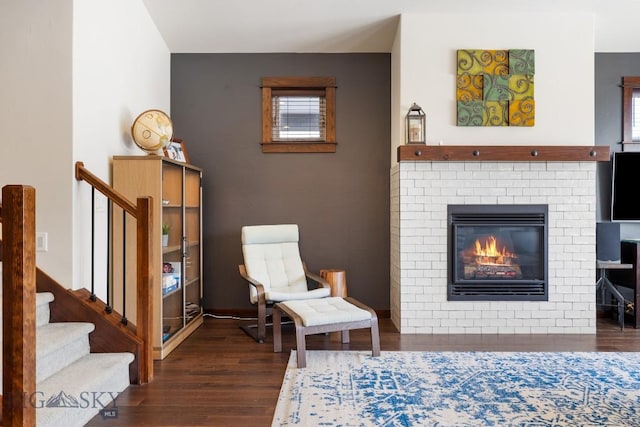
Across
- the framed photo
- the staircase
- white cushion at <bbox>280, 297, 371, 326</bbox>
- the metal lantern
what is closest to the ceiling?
the metal lantern

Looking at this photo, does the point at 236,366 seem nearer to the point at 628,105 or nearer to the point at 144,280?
the point at 144,280

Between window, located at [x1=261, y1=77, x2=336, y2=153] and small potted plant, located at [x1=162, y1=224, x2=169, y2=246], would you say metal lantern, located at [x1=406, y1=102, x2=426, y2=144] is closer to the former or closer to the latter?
window, located at [x1=261, y1=77, x2=336, y2=153]

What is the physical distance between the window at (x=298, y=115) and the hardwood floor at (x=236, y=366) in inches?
74.7

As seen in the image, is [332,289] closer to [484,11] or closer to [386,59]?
[386,59]

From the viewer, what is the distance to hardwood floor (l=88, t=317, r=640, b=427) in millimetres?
2664

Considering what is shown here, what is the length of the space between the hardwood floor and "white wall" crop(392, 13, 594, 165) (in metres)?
1.76

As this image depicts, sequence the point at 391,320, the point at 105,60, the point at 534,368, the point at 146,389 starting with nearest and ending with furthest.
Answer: the point at 146,389, the point at 534,368, the point at 105,60, the point at 391,320

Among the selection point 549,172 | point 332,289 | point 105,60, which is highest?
point 105,60

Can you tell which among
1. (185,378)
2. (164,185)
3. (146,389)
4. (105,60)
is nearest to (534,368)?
(185,378)

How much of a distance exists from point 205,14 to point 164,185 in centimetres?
176

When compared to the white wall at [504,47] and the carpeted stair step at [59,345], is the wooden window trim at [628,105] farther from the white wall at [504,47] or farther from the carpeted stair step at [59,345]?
the carpeted stair step at [59,345]

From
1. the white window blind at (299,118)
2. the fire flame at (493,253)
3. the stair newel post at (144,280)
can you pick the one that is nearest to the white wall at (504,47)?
the fire flame at (493,253)

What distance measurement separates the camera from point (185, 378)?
325 centimetres

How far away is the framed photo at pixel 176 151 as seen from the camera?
433cm
